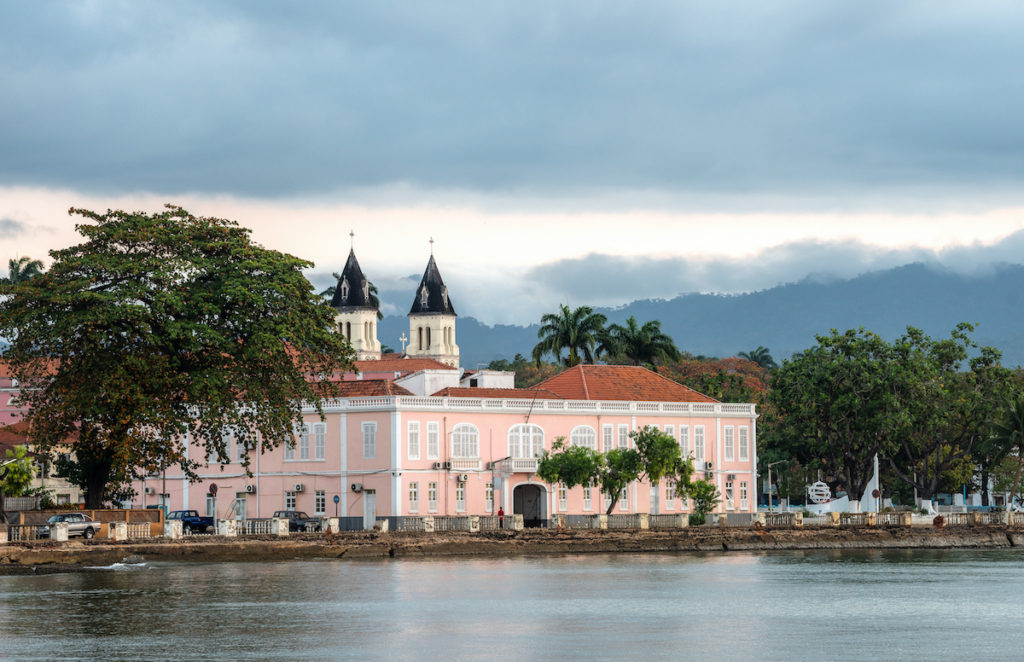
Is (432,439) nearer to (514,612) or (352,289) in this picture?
(514,612)

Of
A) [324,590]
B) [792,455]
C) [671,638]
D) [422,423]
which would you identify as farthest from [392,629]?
[792,455]

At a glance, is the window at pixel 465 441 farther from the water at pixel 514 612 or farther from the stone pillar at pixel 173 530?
the stone pillar at pixel 173 530

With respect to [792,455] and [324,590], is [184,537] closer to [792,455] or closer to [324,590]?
[324,590]

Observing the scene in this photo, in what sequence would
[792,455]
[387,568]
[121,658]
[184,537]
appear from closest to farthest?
1. [121,658]
2. [387,568]
3. [184,537]
4. [792,455]

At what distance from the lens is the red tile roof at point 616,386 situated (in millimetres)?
85812

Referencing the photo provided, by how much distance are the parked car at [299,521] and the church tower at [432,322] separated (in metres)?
114

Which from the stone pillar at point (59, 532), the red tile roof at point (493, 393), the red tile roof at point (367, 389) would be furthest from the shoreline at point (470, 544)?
the red tile roof at point (493, 393)

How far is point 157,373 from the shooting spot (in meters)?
62.5

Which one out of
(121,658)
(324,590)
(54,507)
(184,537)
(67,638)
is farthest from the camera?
(54,507)

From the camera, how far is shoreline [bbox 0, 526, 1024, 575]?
61.4 metres

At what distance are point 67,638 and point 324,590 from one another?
13952 mm

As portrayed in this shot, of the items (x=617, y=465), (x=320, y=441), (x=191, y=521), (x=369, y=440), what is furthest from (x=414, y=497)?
(x=191, y=521)

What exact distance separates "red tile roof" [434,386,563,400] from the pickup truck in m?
13.8

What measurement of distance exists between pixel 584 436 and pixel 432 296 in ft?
373
